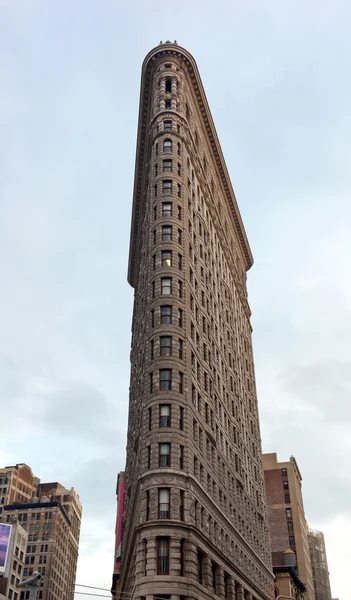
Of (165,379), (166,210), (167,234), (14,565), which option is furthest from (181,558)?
(14,565)

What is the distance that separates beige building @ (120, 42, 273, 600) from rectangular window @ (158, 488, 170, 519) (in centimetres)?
9

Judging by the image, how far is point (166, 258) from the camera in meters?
66.2

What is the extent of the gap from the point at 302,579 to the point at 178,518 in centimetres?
10576

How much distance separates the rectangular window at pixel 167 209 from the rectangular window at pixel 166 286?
29.4 ft

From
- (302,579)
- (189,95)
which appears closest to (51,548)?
(302,579)

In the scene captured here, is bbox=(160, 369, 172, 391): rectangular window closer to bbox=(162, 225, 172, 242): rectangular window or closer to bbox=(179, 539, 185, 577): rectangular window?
bbox=(179, 539, 185, 577): rectangular window

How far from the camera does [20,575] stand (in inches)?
6353

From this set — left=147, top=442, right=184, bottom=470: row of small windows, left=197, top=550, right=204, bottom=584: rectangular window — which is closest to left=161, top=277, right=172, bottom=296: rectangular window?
left=147, top=442, right=184, bottom=470: row of small windows

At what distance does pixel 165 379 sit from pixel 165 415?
366 centimetres

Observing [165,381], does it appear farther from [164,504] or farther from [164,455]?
[164,504]

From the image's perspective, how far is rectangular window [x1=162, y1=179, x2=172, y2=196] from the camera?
72.0 metres

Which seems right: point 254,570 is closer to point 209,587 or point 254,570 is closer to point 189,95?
point 209,587

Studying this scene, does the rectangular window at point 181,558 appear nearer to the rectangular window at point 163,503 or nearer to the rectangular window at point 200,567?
the rectangular window at point 163,503

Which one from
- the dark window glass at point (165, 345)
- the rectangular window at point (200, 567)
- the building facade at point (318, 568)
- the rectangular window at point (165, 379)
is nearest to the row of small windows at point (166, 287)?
the dark window glass at point (165, 345)
